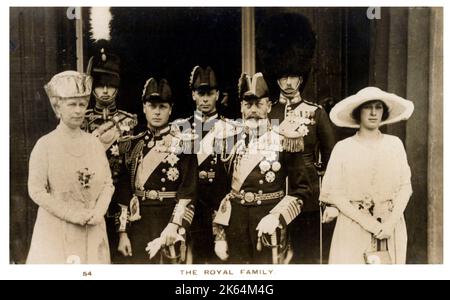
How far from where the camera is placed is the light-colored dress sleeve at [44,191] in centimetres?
446


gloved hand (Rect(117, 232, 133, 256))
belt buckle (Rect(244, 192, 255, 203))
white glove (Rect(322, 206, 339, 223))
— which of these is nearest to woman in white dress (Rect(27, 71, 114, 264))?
gloved hand (Rect(117, 232, 133, 256))

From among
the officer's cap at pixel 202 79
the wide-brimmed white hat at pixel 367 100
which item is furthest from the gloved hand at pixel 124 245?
the wide-brimmed white hat at pixel 367 100

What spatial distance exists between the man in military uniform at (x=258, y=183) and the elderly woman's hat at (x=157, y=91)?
0.37m

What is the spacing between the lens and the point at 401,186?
4504 mm

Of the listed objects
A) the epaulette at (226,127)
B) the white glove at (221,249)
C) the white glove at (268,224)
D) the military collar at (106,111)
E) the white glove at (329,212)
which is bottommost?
the white glove at (221,249)

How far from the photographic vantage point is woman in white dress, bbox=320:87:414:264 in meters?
4.48

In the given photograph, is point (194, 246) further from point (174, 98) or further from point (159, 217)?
point (174, 98)

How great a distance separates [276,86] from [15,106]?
1.40 metres

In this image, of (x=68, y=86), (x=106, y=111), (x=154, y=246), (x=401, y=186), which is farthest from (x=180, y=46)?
(x=401, y=186)

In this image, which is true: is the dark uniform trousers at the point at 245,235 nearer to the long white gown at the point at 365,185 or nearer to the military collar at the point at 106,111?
the long white gown at the point at 365,185

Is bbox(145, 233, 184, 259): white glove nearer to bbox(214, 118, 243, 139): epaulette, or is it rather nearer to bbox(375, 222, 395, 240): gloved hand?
bbox(214, 118, 243, 139): epaulette

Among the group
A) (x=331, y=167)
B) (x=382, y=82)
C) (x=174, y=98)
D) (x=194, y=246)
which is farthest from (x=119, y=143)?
(x=382, y=82)

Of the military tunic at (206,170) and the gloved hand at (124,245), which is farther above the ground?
the military tunic at (206,170)

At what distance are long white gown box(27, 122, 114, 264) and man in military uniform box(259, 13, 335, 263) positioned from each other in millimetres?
982
